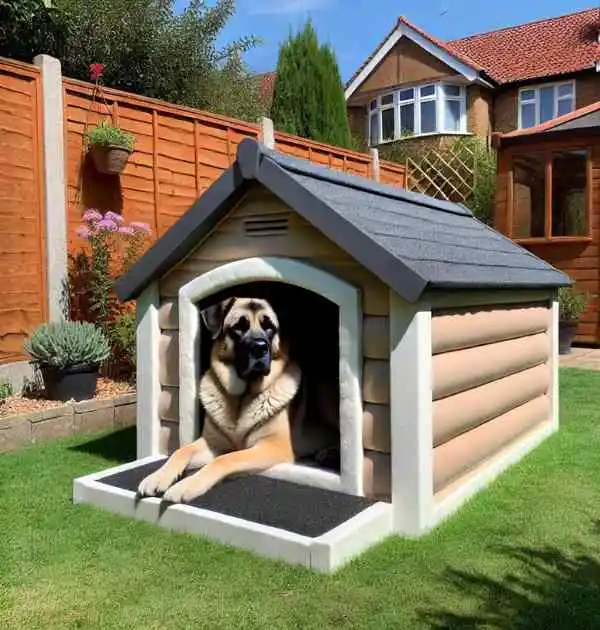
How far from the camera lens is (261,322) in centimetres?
382

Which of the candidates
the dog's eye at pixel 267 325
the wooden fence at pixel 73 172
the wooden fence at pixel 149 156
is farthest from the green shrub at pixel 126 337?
the dog's eye at pixel 267 325

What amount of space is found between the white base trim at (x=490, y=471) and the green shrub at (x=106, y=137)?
16.7ft

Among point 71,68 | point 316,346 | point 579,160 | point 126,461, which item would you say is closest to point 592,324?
point 579,160

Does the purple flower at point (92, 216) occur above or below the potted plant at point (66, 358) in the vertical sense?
above

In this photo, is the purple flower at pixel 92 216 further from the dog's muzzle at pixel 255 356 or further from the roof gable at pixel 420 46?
the roof gable at pixel 420 46

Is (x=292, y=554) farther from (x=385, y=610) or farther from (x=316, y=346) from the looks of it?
(x=316, y=346)

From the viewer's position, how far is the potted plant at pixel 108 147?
7149mm

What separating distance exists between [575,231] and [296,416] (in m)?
10.2

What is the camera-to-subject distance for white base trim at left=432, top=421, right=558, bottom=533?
3575 mm

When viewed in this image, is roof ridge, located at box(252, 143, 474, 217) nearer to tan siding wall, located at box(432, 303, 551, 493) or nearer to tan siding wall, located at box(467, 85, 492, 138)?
tan siding wall, located at box(432, 303, 551, 493)

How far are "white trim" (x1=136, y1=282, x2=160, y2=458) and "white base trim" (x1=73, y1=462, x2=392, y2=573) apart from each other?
0.66 metres

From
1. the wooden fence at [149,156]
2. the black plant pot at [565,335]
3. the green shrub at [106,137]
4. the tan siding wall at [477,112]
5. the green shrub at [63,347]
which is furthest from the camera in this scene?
the tan siding wall at [477,112]

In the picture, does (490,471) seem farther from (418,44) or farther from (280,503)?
(418,44)

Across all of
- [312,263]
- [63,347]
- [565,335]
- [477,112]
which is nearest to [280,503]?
[312,263]
